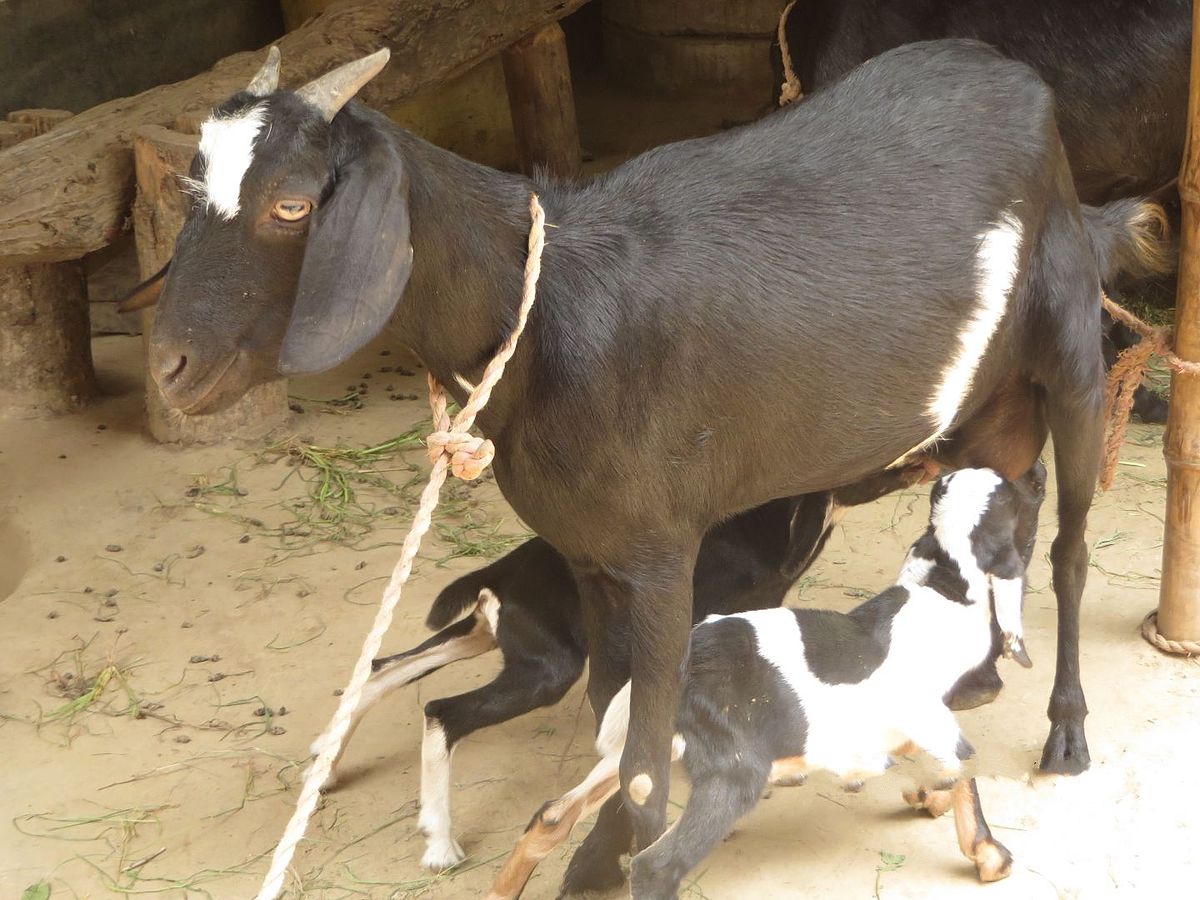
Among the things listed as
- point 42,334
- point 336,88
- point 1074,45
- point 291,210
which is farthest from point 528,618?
point 42,334

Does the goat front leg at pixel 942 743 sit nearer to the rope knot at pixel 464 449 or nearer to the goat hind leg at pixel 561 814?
the goat hind leg at pixel 561 814

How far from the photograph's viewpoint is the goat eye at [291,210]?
2.41m

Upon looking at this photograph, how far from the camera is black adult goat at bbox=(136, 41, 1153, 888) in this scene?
243 cm

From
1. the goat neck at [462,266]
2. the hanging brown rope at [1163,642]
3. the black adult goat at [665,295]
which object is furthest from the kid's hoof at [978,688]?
the goat neck at [462,266]

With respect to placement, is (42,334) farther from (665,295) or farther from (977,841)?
(977,841)

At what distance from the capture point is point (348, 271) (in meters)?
2.34

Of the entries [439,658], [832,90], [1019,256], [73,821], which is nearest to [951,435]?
[1019,256]

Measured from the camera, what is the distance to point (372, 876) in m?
3.39

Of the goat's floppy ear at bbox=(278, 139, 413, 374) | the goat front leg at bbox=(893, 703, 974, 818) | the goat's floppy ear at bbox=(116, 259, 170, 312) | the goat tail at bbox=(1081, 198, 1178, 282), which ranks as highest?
the goat's floppy ear at bbox=(278, 139, 413, 374)

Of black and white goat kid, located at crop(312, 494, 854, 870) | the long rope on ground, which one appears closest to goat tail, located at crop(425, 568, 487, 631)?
black and white goat kid, located at crop(312, 494, 854, 870)

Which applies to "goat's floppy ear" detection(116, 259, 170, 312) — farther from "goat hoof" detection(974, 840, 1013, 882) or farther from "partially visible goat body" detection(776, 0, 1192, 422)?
"partially visible goat body" detection(776, 0, 1192, 422)

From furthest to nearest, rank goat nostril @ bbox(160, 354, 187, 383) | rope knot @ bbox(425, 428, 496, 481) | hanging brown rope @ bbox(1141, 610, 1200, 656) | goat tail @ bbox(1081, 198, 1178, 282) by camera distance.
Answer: hanging brown rope @ bbox(1141, 610, 1200, 656) < goat tail @ bbox(1081, 198, 1178, 282) < rope knot @ bbox(425, 428, 496, 481) < goat nostril @ bbox(160, 354, 187, 383)

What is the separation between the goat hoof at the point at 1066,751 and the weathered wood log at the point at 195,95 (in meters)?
3.57

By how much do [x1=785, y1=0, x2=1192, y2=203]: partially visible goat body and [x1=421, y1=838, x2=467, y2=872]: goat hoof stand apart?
288 cm
